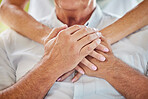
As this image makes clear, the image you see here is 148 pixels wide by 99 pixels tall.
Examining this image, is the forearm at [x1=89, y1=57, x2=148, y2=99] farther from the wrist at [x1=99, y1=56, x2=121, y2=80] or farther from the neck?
the neck

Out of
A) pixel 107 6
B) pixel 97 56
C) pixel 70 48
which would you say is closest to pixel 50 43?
pixel 70 48

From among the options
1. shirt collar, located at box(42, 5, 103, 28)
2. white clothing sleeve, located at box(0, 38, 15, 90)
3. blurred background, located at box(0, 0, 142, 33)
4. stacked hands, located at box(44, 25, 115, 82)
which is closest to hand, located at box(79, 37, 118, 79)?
stacked hands, located at box(44, 25, 115, 82)

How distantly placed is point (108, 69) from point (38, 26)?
50cm

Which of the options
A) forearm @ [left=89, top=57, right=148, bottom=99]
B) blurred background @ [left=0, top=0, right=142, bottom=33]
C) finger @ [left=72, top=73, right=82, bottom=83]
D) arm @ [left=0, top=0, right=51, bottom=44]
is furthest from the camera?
blurred background @ [left=0, top=0, right=142, bottom=33]

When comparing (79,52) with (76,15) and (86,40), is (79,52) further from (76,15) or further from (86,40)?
(76,15)

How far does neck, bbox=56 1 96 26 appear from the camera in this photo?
3.83 feet

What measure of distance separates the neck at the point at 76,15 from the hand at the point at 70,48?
25 cm

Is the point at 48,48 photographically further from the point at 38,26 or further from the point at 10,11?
the point at 10,11

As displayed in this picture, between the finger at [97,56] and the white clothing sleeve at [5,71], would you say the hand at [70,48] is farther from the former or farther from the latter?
the white clothing sleeve at [5,71]

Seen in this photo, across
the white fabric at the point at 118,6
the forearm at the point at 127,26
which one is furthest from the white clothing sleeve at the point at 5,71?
the white fabric at the point at 118,6

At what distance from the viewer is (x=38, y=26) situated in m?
1.17

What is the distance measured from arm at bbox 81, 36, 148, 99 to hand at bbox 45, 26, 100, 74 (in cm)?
8

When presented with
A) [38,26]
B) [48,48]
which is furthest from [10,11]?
[48,48]

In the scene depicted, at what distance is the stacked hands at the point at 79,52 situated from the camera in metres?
0.90
